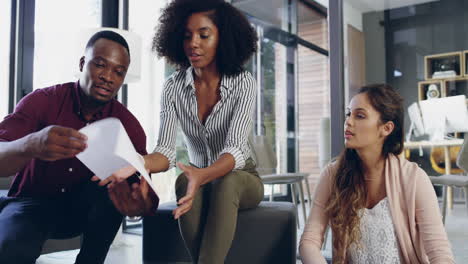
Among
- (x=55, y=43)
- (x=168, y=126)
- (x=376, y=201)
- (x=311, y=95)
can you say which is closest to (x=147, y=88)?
(x=55, y=43)

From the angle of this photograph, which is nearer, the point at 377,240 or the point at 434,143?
the point at 377,240

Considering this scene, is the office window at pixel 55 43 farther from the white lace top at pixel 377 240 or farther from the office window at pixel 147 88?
the white lace top at pixel 377 240

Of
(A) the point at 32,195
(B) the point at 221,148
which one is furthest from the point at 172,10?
(A) the point at 32,195

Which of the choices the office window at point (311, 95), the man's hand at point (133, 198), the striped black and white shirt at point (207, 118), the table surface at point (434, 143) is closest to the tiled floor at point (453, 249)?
the table surface at point (434, 143)

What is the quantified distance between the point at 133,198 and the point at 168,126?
1.26 ft

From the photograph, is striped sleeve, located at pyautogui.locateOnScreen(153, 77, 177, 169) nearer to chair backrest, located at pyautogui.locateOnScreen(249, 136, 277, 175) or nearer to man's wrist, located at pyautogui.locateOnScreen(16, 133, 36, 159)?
man's wrist, located at pyautogui.locateOnScreen(16, 133, 36, 159)

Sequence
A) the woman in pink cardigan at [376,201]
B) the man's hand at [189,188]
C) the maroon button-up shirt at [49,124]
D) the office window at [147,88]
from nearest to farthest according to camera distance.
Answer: the man's hand at [189,188] < the woman in pink cardigan at [376,201] < the maroon button-up shirt at [49,124] < the office window at [147,88]

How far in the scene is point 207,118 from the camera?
5.25ft

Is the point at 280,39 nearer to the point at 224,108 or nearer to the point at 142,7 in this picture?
the point at 142,7

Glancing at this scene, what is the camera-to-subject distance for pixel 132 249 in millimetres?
2896

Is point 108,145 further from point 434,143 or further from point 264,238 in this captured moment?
point 434,143

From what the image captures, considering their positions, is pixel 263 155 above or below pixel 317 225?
above

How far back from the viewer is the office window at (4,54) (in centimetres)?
281

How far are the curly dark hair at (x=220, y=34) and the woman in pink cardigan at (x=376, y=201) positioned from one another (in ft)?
1.58
